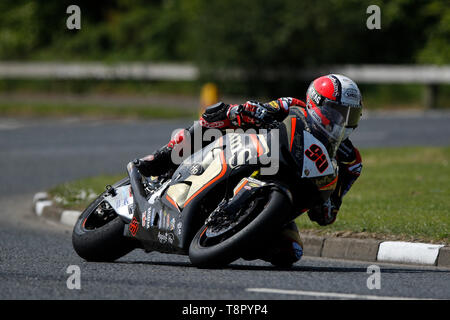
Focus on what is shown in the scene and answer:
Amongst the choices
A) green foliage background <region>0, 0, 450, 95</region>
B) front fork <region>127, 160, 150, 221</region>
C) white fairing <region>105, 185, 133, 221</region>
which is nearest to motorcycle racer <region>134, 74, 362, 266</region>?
front fork <region>127, 160, 150, 221</region>

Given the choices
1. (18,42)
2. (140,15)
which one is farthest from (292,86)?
(18,42)

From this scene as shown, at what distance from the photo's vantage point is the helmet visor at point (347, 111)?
7.50 m

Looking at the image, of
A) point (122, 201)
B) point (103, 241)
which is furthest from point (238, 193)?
point (103, 241)

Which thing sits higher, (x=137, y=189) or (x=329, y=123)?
(x=329, y=123)

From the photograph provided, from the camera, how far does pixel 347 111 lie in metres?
7.54

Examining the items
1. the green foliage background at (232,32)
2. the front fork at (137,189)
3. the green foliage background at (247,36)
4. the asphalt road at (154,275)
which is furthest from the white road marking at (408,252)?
the green foliage background at (247,36)

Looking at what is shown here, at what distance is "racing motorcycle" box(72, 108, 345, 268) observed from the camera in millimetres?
7101

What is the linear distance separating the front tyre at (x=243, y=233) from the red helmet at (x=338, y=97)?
34.2 inches

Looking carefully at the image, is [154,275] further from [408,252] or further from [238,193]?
[408,252]

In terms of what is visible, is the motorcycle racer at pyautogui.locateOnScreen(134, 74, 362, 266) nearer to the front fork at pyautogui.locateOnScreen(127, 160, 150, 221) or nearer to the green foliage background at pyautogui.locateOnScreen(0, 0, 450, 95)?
the front fork at pyautogui.locateOnScreen(127, 160, 150, 221)

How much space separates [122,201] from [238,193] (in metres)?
1.39

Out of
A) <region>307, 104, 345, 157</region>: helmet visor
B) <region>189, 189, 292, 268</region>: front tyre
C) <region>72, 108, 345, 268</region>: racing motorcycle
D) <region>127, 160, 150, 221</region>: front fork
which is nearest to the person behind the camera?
<region>189, 189, 292, 268</region>: front tyre

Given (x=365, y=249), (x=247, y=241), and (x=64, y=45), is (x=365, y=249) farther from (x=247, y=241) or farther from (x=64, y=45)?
(x=64, y=45)
